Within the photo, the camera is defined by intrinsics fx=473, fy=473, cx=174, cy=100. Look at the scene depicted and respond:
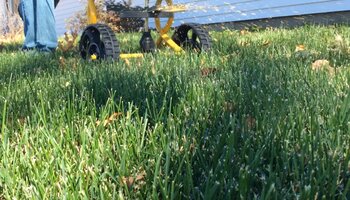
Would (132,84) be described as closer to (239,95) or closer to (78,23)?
(239,95)

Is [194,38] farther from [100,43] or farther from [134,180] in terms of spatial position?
[134,180]

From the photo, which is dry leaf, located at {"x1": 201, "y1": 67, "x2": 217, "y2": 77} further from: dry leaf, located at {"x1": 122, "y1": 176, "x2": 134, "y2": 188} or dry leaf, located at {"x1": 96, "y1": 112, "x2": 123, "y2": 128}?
dry leaf, located at {"x1": 122, "y1": 176, "x2": 134, "y2": 188}

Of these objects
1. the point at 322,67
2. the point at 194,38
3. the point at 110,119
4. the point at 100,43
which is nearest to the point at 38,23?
the point at 100,43

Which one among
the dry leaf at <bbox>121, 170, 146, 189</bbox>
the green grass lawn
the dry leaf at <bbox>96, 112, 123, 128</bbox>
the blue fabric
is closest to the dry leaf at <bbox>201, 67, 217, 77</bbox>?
the green grass lawn

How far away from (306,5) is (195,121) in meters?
6.89

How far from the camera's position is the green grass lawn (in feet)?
3.84

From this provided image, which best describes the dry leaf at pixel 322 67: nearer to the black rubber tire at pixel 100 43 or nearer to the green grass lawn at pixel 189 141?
the green grass lawn at pixel 189 141

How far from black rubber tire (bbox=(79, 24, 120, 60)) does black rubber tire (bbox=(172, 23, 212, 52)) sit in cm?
79

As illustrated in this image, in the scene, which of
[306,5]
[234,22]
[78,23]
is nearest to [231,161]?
[306,5]

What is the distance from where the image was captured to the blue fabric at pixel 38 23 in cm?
492

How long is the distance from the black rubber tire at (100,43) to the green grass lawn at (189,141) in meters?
1.29

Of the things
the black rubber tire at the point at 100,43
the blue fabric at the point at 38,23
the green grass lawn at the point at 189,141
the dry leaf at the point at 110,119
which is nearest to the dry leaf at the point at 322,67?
the green grass lawn at the point at 189,141

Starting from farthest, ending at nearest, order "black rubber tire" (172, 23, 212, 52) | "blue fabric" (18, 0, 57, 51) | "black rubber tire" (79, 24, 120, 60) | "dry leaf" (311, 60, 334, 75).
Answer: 1. "blue fabric" (18, 0, 57, 51)
2. "black rubber tire" (172, 23, 212, 52)
3. "black rubber tire" (79, 24, 120, 60)
4. "dry leaf" (311, 60, 334, 75)

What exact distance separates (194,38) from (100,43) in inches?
43.3
